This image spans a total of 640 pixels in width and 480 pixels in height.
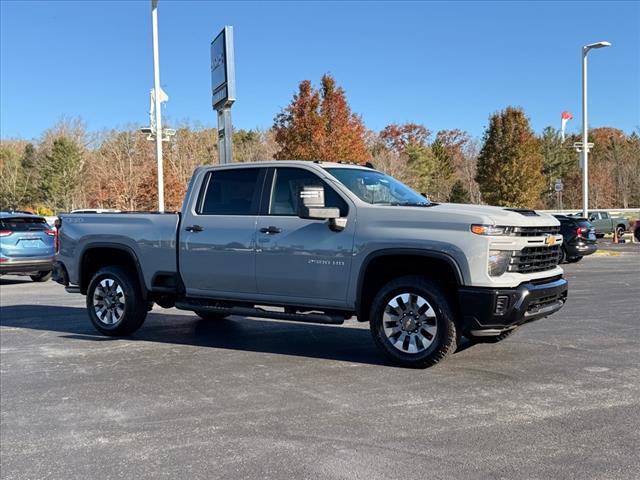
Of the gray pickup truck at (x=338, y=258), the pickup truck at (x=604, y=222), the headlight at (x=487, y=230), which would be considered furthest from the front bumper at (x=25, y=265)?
the pickup truck at (x=604, y=222)

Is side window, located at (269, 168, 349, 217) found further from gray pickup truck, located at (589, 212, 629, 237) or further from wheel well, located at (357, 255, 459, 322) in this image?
gray pickup truck, located at (589, 212, 629, 237)

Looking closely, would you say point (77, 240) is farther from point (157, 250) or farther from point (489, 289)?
point (489, 289)

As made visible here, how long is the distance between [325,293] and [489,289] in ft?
5.44

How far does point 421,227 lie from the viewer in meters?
5.91

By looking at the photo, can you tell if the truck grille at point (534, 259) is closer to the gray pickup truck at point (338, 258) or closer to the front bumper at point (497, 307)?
the gray pickup truck at point (338, 258)

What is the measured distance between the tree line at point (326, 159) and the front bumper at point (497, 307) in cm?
2384

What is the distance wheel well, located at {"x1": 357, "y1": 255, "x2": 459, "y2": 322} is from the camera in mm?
5994

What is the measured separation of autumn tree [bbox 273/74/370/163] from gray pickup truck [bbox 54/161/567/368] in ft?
71.7

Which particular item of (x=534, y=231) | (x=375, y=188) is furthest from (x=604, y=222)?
(x=534, y=231)

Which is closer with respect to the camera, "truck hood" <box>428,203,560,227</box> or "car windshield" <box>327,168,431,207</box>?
"truck hood" <box>428,203,560,227</box>

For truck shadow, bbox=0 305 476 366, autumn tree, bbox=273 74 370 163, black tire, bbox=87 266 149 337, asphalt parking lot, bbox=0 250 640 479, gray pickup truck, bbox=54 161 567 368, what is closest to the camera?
asphalt parking lot, bbox=0 250 640 479

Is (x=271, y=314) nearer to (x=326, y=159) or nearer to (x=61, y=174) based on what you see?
(x=326, y=159)

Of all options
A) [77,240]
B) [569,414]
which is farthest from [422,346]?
[77,240]

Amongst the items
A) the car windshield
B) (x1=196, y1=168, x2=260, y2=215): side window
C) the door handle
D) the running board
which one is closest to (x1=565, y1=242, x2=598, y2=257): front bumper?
the car windshield
